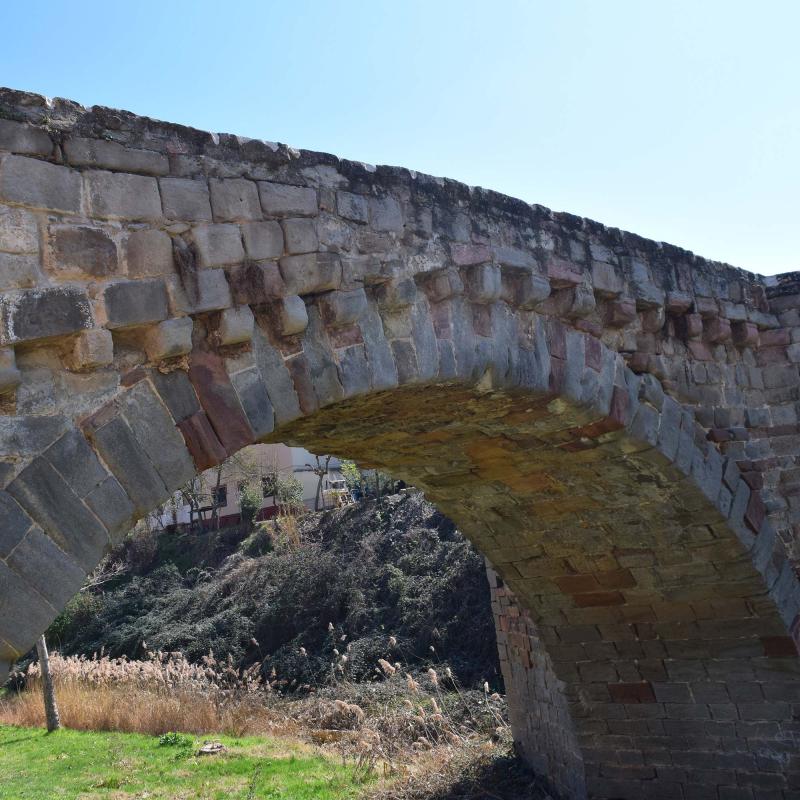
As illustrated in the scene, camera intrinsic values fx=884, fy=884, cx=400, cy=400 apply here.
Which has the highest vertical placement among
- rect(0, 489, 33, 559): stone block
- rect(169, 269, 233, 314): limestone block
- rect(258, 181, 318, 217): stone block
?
rect(258, 181, 318, 217): stone block

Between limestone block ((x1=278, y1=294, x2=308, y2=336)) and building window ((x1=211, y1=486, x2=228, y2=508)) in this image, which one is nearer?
limestone block ((x1=278, y1=294, x2=308, y2=336))

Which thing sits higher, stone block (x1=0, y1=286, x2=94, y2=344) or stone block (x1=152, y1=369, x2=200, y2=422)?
stone block (x1=0, y1=286, x2=94, y2=344)

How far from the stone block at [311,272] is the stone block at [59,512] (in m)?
1.25

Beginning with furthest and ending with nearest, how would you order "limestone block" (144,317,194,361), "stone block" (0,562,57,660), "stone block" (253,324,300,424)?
"stone block" (253,324,300,424), "limestone block" (144,317,194,361), "stone block" (0,562,57,660)

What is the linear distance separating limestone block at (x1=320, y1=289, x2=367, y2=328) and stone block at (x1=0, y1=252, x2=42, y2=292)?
1.24m

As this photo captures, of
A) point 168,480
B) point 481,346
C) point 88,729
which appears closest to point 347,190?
point 481,346

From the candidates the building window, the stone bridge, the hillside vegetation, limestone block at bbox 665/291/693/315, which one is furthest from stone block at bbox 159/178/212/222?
the building window

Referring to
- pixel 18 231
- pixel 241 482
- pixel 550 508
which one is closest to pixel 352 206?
pixel 18 231

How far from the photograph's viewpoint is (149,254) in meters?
3.13

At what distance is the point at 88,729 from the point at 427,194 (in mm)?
10665

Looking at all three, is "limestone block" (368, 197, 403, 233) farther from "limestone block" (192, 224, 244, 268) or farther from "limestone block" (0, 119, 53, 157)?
"limestone block" (0, 119, 53, 157)

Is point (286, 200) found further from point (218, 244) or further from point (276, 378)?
point (276, 378)

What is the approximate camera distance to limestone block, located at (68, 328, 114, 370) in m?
2.86

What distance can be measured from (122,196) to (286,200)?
2.50ft
